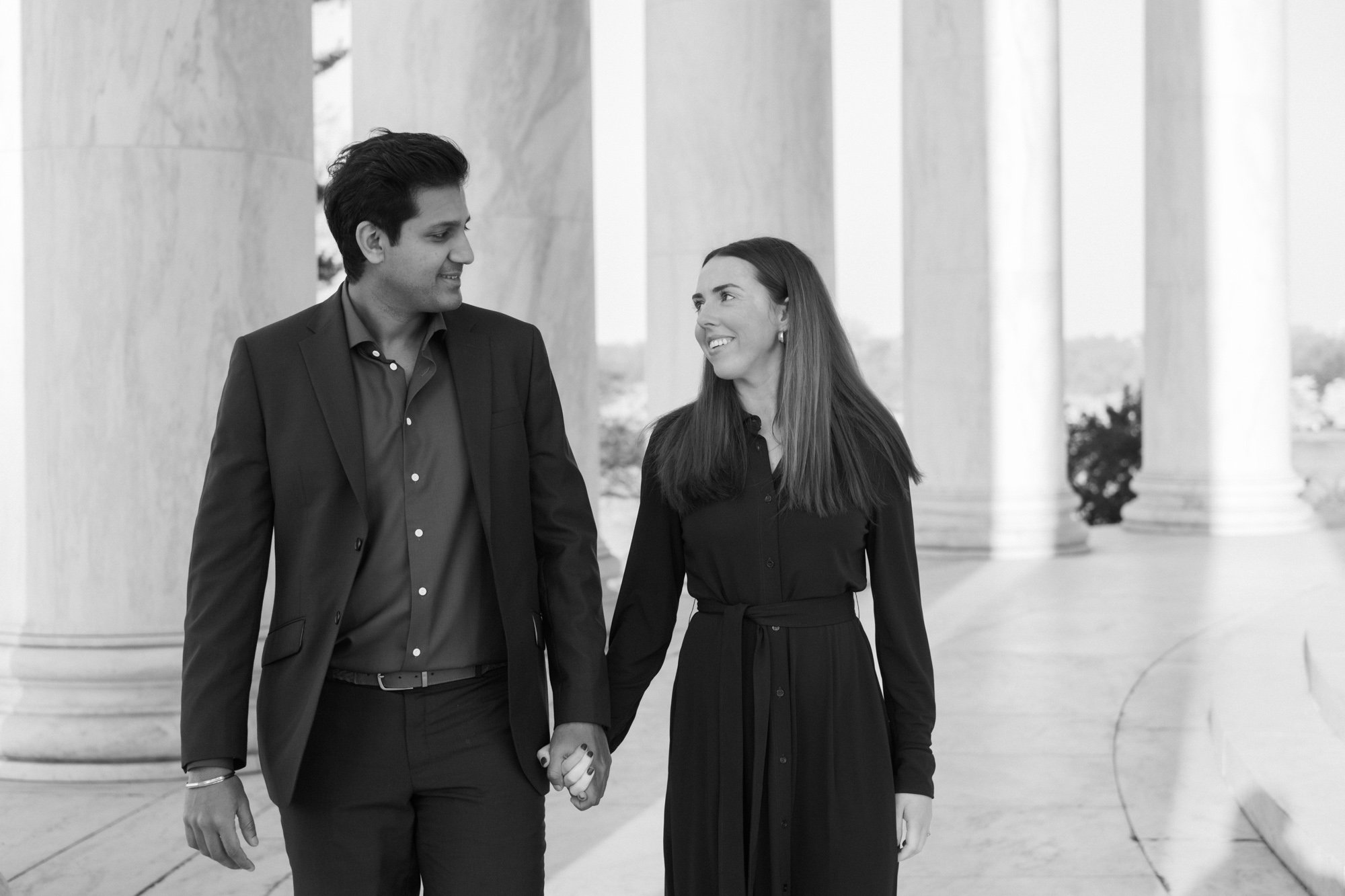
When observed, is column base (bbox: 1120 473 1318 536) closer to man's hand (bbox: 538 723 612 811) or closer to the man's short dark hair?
man's hand (bbox: 538 723 612 811)

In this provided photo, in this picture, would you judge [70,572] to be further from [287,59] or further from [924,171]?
[924,171]

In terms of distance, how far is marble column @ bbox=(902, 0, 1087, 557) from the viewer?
404 ft

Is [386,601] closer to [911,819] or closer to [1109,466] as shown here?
[911,819]

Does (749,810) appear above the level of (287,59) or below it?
below

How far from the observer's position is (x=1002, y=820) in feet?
172

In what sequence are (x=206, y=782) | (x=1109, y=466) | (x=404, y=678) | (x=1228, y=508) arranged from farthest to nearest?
(x=1109, y=466) → (x=1228, y=508) → (x=404, y=678) → (x=206, y=782)

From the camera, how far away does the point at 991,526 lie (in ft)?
404

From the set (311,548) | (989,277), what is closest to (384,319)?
(311,548)

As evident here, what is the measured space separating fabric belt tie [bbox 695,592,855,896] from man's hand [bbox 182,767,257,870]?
8.76 meters

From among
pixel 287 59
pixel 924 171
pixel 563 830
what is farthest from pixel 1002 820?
pixel 924 171

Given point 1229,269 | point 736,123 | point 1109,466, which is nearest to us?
point 736,123

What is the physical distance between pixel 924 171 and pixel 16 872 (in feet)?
316

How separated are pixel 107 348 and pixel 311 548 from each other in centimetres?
3249

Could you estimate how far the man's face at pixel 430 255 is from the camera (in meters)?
28.0
